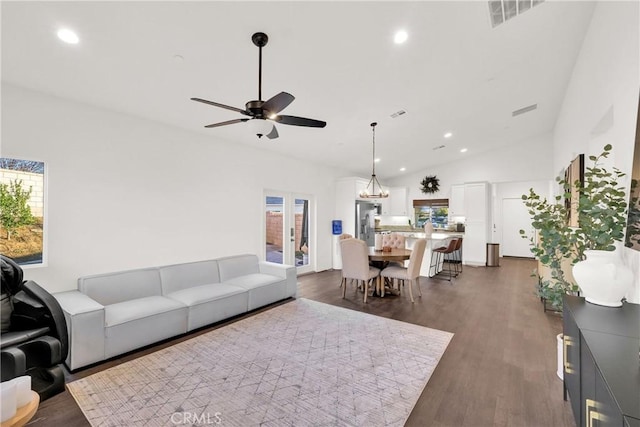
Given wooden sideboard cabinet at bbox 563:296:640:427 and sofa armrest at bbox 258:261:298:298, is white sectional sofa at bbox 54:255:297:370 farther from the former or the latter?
wooden sideboard cabinet at bbox 563:296:640:427

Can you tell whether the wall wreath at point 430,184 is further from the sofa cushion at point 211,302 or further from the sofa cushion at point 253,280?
the sofa cushion at point 211,302

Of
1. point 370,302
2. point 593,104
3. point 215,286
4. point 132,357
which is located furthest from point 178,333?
point 593,104

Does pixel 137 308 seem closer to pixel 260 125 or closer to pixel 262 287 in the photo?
pixel 262 287

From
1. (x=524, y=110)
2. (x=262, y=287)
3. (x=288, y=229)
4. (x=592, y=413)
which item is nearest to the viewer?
(x=592, y=413)

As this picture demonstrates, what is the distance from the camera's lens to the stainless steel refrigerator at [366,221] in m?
7.30

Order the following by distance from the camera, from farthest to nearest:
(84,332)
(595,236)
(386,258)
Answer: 1. (386,258)
2. (84,332)
3. (595,236)

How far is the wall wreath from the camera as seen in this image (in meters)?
8.97

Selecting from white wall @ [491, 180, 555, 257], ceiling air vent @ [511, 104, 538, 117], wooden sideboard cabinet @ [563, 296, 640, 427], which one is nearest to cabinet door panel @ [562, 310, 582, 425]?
wooden sideboard cabinet @ [563, 296, 640, 427]

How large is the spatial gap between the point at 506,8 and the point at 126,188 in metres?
4.70

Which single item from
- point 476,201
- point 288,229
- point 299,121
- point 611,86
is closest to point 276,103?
point 299,121

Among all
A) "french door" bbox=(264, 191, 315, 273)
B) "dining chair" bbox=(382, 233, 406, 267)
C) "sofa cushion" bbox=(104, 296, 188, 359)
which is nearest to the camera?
"sofa cushion" bbox=(104, 296, 188, 359)

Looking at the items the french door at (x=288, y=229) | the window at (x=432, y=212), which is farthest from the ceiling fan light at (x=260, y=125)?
the window at (x=432, y=212)

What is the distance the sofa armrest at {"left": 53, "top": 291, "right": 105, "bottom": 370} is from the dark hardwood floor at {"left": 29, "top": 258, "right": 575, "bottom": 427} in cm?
12

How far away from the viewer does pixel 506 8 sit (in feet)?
8.80
